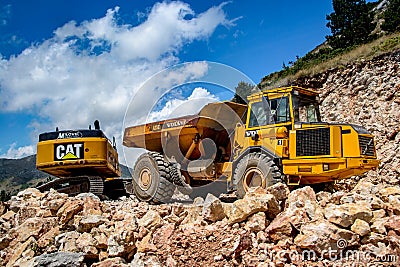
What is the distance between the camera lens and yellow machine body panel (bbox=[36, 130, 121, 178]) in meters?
11.2

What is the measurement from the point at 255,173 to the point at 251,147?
63 centimetres

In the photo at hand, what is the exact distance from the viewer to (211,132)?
423 inches

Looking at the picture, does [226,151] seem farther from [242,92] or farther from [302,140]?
[302,140]

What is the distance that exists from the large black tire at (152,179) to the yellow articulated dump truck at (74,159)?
1.11 metres

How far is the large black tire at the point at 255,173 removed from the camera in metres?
8.92

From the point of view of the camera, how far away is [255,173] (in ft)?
30.8

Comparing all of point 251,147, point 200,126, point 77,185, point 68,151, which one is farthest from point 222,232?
point 77,185

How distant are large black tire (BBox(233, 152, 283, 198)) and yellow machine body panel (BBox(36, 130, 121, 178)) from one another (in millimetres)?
4040

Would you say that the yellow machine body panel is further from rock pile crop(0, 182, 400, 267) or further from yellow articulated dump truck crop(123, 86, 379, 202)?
rock pile crop(0, 182, 400, 267)

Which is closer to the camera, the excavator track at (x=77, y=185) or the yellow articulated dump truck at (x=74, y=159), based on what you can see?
the yellow articulated dump truck at (x=74, y=159)

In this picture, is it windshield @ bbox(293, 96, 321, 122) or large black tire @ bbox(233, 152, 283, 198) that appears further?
windshield @ bbox(293, 96, 321, 122)

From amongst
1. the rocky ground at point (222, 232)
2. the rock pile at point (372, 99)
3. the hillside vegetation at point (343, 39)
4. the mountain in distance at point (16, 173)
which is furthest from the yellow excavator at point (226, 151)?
the mountain in distance at point (16, 173)

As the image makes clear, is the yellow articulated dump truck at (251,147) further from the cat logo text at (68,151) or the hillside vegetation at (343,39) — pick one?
the hillside vegetation at (343,39)

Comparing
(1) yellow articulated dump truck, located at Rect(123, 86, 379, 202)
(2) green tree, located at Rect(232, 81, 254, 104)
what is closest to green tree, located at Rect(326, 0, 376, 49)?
Answer: (2) green tree, located at Rect(232, 81, 254, 104)
